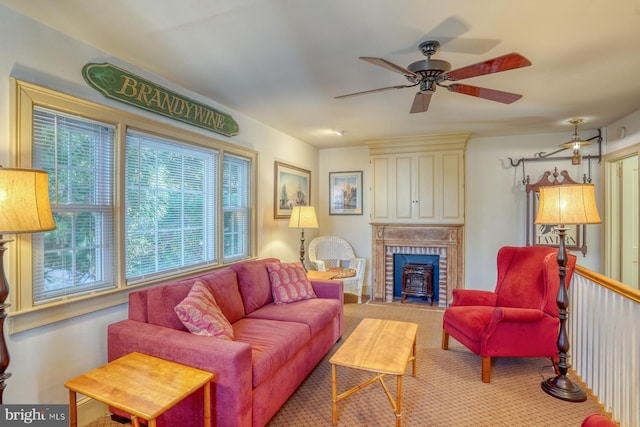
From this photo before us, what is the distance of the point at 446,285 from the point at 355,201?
1924 millimetres

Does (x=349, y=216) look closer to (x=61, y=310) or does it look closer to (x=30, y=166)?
(x=61, y=310)

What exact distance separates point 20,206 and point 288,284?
221 centimetres

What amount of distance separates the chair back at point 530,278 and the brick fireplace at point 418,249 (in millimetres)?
1373

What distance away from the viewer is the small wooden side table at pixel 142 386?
1.42 metres

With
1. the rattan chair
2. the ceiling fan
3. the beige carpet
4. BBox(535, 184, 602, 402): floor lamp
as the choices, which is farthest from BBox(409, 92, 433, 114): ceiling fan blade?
the rattan chair

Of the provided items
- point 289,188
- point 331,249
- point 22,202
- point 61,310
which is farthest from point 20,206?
point 331,249

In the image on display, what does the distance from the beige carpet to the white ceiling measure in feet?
8.13

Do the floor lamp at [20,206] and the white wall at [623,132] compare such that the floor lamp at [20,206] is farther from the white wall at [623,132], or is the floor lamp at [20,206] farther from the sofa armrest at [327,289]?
the white wall at [623,132]

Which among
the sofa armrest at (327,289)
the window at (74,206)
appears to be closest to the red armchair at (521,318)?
the sofa armrest at (327,289)

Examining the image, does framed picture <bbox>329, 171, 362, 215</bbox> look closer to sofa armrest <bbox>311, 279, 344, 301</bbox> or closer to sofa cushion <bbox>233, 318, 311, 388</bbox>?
sofa armrest <bbox>311, 279, 344, 301</bbox>

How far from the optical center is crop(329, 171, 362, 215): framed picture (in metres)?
5.53

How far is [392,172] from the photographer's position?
16.8 ft

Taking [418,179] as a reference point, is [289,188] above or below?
below

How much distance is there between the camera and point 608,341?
2.21 meters
